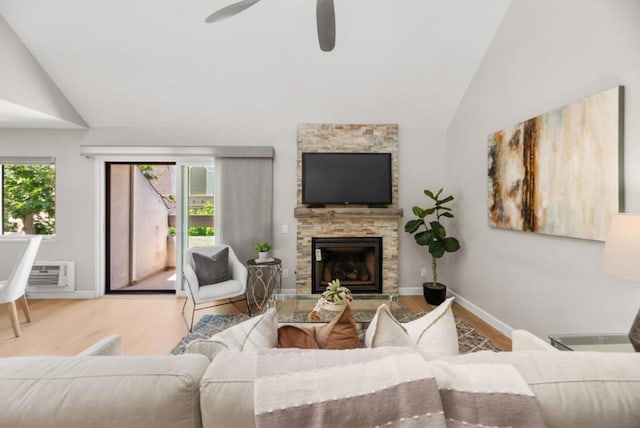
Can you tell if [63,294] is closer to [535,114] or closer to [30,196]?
[30,196]

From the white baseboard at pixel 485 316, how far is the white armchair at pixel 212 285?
256cm

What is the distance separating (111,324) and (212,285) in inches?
44.0

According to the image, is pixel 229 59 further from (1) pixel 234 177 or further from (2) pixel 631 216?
(2) pixel 631 216

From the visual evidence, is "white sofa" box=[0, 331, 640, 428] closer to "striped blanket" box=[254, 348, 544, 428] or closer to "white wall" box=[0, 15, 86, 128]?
"striped blanket" box=[254, 348, 544, 428]

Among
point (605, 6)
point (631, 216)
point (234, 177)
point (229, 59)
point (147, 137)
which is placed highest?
point (229, 59)

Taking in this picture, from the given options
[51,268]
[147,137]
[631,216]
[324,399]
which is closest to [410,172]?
[631,216]

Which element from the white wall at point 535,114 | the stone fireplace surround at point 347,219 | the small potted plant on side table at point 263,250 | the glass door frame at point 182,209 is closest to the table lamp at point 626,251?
the white wall at point 535,114

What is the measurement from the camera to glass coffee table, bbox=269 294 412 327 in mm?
2379

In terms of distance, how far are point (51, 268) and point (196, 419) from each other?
4.65 m

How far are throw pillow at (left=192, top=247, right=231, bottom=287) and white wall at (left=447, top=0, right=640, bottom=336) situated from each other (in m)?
2.88

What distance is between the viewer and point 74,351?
2672mm

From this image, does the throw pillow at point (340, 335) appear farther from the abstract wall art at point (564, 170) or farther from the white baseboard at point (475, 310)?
the white baseboard at point (475, 310)

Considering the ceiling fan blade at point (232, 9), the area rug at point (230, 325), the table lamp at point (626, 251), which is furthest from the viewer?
the area rug at point (230, 325)

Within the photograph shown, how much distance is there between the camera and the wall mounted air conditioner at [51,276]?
403cm
